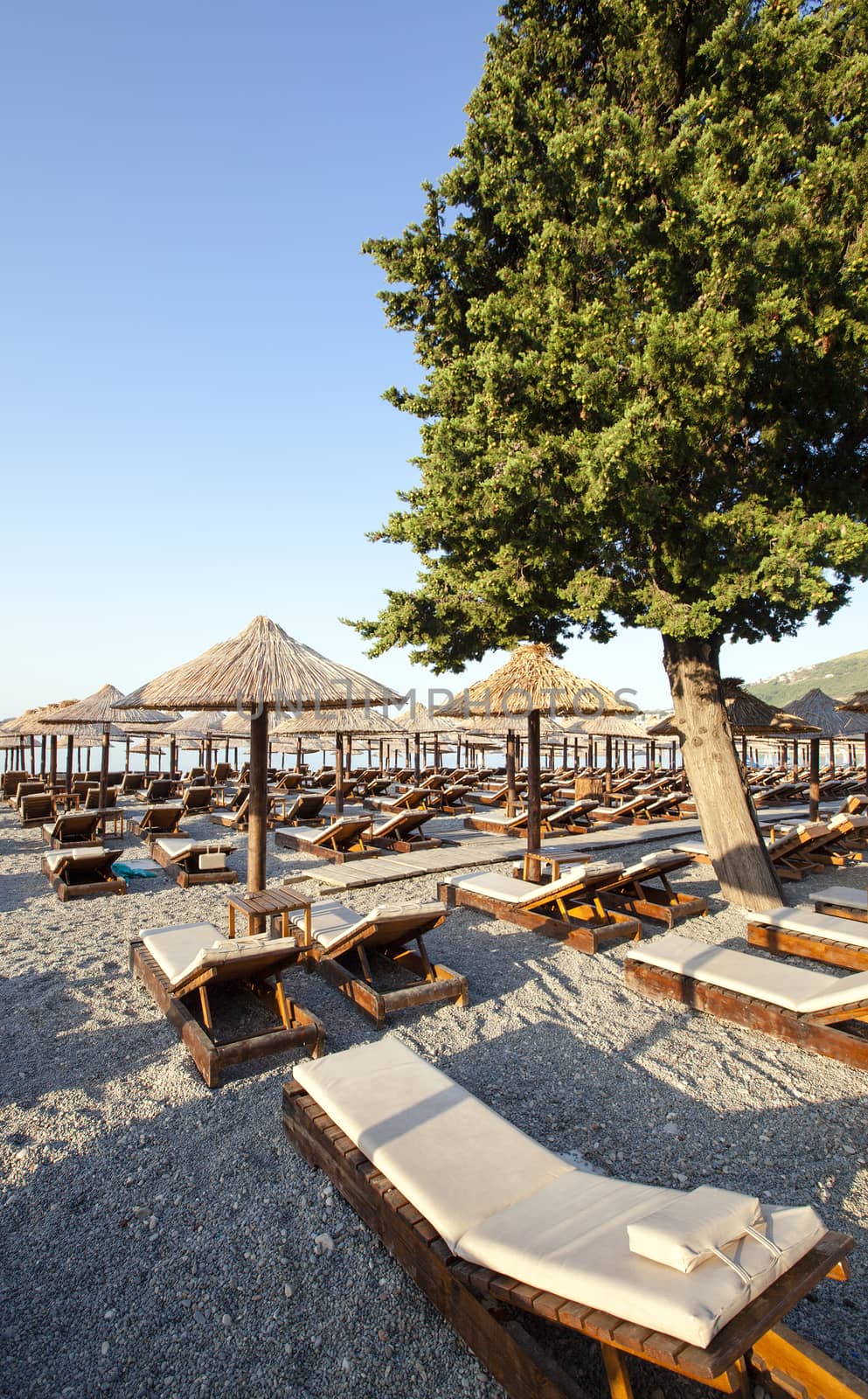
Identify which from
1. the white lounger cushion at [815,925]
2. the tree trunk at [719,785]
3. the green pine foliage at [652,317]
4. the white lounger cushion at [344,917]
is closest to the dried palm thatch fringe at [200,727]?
the green pine foliage at [652,317]

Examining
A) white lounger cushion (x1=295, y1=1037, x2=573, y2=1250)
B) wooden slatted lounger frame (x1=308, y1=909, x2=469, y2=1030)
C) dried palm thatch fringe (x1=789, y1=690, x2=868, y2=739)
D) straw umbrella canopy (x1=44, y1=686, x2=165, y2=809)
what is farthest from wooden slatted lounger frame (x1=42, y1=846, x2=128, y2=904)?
dried palm thatch fringe (x1=789, y1=690, x2=868, y2=739)

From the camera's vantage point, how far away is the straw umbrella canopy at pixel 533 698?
8.80 meters

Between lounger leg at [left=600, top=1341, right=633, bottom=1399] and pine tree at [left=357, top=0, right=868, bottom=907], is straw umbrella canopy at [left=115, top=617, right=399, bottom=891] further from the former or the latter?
lounger leg at [left=600, top=1341, right=633, bottom=1399]

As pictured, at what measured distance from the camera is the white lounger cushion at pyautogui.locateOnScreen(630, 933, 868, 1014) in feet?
14.1

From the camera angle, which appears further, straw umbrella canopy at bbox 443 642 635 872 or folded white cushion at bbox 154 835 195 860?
folded white cushion at bbox 154 835 195 860

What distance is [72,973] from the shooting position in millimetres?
5543

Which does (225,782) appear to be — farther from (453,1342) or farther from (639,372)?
(453,1342)

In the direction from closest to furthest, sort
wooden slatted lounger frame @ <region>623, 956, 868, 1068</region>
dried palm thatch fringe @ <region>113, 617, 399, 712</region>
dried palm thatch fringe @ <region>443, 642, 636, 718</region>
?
wooden slatted lounger frame @ <region>623, 956, 868, 1068</region> < dried palm thatch fringe @ <region>113, 617, 399, 712</region> < dried palm thatch fringe @ <region>443, 642, 636, 718</region>

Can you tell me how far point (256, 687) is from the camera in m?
5.81

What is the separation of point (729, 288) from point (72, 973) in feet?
26.6

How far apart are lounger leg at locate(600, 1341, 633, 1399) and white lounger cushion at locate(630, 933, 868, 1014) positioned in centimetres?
302

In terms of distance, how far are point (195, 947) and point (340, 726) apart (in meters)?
9.31

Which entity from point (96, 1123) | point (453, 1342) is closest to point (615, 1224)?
point (453, 1342)

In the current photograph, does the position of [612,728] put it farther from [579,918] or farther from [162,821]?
[579,918]
